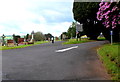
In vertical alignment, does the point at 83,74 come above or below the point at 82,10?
below

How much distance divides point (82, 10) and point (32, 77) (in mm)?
24848

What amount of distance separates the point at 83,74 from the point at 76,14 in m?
26.0

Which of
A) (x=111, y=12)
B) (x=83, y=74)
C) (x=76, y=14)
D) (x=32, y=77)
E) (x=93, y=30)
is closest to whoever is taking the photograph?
(x=32, y=77)

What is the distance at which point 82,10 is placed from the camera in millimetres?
28594

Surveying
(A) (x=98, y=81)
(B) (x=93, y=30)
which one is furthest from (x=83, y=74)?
(B) (x=93, y=30)

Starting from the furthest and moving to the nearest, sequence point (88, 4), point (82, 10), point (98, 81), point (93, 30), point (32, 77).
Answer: point (93, 30), point (82, 10), point (88, 4), point (32, 77), point (98, 81)

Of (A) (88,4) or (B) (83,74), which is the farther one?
(A) (88,4)

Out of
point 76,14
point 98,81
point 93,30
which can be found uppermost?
point 76,14

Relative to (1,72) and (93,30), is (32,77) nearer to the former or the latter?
(1,72)

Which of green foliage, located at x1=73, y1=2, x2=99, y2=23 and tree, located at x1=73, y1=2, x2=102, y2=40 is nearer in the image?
green foliage, located at x1=73, y1=2, x2=99, y2=23

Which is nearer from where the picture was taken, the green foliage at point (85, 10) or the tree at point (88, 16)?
the green foliage at point (85, 10)

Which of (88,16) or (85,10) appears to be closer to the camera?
(85,10)

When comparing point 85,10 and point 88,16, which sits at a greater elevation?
point 85,10

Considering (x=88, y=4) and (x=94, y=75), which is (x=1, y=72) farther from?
(x=88, y=4)
